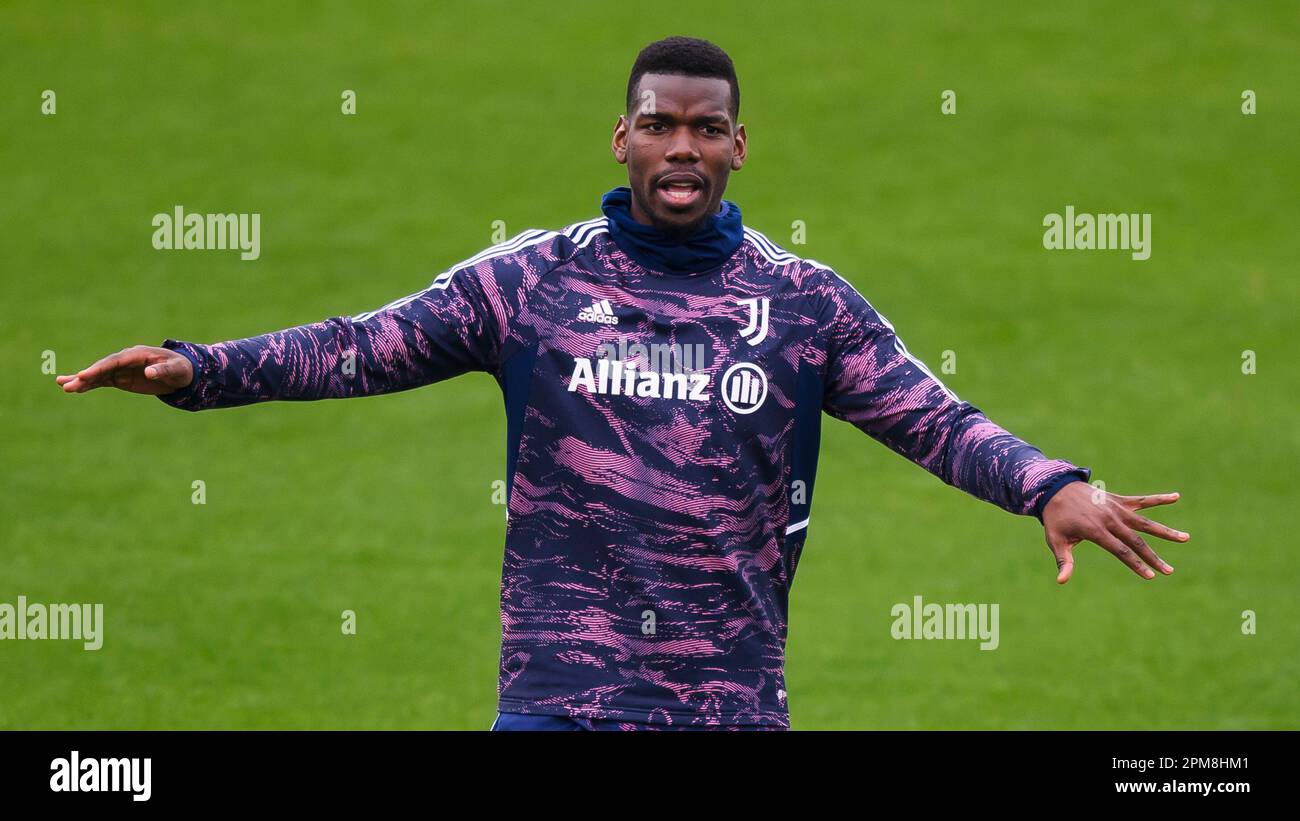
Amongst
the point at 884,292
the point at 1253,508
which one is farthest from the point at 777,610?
the point at 884,292

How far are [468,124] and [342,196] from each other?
2.01 meters

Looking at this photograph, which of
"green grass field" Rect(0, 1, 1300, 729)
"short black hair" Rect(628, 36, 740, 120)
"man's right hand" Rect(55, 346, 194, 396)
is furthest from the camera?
"green grass field" Rect(0, 1, 1300, 729)

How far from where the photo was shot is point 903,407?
484cm

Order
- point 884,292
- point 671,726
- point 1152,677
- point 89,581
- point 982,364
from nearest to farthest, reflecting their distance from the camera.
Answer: point 671,726
point 1152,677
point 89,581
point 982,364
point 884,292

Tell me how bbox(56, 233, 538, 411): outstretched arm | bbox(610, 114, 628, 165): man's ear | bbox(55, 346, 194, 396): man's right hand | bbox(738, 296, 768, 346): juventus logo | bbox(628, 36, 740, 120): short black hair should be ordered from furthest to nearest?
bbox(610, 114, 628, 165): man's ear → bbox(628, 36, 740, 120): short black hair → bbox(738, 296, 768, 346): juventus logo → bbox(56, 233, 538, 411): outstretched arm → bbox(55, 346, 194, 396): man's right hand

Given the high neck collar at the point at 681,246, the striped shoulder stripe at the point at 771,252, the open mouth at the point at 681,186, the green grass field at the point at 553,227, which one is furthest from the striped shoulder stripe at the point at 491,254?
the green grass field at the point at 553,227

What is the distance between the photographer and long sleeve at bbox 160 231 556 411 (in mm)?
4695

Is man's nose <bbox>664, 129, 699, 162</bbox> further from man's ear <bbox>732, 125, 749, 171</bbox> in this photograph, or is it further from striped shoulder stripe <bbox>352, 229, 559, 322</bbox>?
striped shoulder stripe <bbox>352, 229, 559, 322</bbox>

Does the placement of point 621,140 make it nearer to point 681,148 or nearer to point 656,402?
point 681,148

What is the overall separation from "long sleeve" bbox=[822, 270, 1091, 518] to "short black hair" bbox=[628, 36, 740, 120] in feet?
1.97

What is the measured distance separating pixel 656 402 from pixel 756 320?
344 mm

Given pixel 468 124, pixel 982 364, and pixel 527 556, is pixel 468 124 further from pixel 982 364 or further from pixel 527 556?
pixel 527 556

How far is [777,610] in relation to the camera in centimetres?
494

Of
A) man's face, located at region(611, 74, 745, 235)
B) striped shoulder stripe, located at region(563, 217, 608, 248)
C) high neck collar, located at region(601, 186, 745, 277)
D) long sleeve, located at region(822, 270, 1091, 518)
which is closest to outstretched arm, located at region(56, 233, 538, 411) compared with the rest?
striped shoulder stripe, located at region(563, 217, 608, 248)
